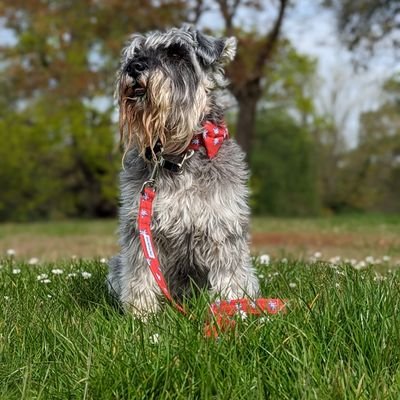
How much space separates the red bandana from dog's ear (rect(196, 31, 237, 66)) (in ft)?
1.48

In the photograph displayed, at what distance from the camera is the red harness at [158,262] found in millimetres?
3719

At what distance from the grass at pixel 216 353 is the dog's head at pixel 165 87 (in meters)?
1.20

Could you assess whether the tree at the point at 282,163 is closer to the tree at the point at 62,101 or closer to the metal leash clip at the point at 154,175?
the tree at the point at 62,101

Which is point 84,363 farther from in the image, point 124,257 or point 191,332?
point 124,257

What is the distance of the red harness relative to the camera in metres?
3.72

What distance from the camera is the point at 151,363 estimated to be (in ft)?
10.0

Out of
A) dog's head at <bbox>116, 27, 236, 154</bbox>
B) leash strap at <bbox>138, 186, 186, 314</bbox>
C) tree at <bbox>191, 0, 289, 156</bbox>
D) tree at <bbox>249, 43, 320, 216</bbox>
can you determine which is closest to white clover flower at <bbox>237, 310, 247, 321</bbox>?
leash strap at <bbox>138, 186, 186, 314</bbox>

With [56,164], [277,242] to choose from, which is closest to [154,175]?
[277,242]

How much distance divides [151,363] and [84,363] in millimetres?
355

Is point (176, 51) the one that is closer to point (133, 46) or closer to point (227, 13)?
point (133, 46)

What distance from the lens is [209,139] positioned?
14.7 ft

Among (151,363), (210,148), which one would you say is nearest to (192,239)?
(210,148)

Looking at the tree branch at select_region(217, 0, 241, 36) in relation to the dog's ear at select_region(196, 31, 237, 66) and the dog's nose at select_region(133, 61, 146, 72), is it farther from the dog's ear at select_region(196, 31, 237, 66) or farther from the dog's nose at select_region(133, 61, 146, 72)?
the dog's nose at select_region(133, 61, 146, 72)

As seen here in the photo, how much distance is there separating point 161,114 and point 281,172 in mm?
37818
